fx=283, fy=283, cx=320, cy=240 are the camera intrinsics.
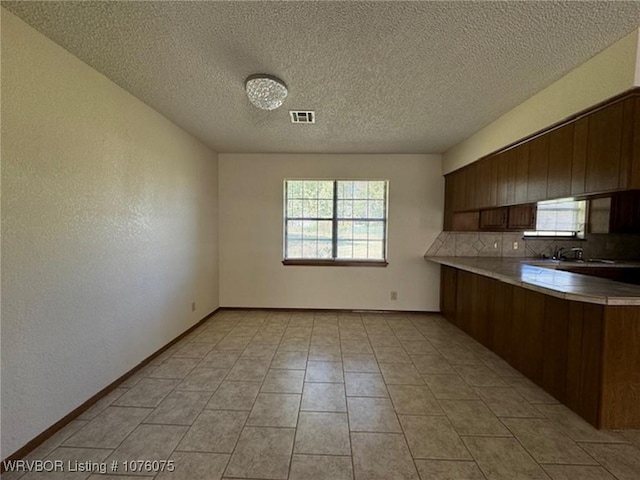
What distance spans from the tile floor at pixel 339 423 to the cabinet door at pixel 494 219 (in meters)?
1.71

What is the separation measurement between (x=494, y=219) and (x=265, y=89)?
3378 mm

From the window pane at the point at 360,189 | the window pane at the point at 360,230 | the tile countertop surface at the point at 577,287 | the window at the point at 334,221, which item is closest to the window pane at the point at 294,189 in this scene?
the window at the point at 334,221

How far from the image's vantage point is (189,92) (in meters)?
2.39

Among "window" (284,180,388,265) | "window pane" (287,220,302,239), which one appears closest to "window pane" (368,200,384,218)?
"window" (284,180,388,265)

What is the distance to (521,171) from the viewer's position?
2.66 metres

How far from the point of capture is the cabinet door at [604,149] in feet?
5.73

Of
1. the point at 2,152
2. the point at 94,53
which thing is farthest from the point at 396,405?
the point at 94,53

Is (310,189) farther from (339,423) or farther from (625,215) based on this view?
(625,215)

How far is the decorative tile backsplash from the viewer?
405 cm

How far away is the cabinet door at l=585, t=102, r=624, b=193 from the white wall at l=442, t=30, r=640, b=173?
0.11 m

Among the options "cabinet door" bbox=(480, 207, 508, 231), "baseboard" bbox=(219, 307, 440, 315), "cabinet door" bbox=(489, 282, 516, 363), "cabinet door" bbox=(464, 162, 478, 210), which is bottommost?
"baseboard" bbox=(219, 307, 440, 315)

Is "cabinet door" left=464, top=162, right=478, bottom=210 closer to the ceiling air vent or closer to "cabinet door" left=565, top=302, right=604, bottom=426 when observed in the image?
"cabinet door" left=565, top=302, right=604, bottom=426

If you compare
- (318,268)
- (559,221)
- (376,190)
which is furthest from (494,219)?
(318,268)

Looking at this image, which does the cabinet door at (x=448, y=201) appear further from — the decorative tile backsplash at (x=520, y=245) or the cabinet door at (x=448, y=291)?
the cabinet door at (x=448, y=291)
